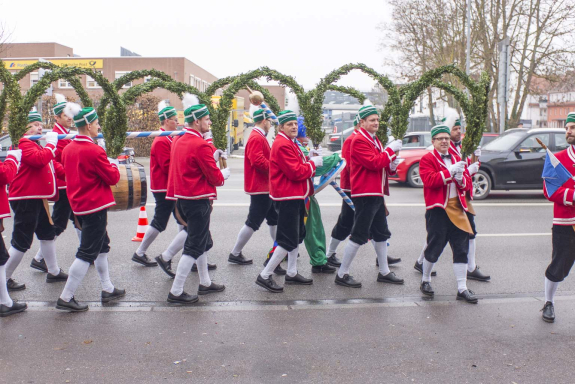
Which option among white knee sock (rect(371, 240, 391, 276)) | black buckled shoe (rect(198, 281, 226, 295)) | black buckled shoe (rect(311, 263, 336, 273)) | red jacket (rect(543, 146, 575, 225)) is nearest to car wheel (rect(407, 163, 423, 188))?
black buckled shoe (rect(311, 263, 336, 273))

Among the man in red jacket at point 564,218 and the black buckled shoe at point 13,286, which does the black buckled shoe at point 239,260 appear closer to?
the black buckled shoe at point 13,286

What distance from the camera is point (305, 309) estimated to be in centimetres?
566

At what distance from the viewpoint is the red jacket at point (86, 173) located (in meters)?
5.41

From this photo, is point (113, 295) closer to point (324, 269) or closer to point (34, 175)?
point (34, 175)

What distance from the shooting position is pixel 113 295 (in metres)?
5.93

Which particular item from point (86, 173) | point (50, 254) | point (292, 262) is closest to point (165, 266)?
point (50, 254)

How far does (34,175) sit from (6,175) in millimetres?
770

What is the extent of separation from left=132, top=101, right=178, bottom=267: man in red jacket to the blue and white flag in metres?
4.14

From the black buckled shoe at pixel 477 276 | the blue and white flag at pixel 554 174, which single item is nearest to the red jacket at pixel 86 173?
the blue and white flag at pixel 554 174

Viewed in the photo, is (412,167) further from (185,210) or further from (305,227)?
(185,210)

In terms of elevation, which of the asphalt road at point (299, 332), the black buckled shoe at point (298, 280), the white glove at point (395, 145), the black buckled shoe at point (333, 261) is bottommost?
the asphalt road at point (299, 332)

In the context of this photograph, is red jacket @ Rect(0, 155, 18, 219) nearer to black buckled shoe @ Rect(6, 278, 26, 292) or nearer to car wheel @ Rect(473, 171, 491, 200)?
black buckled shoe @ Rect(6, 278, 26, 292)

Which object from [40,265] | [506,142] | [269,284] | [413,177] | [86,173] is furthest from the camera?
[413,177]

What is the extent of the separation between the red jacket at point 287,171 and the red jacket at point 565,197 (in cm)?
233
